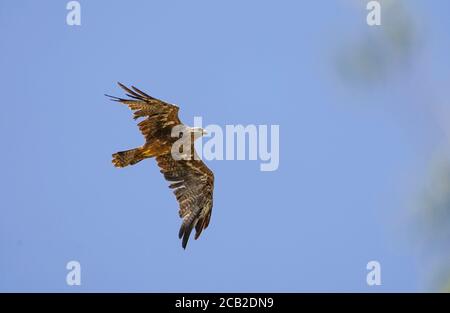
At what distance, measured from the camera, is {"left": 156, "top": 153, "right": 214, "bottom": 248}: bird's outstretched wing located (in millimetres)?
15289

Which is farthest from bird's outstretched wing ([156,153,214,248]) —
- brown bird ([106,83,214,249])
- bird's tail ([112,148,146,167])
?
bird's tail ([112,148,146,167])

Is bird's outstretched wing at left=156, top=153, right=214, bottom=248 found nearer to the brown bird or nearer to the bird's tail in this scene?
the brown bird

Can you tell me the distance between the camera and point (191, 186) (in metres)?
15.6

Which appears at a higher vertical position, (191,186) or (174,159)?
(174,159)

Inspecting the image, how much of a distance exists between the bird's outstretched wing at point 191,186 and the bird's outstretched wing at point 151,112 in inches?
40.6

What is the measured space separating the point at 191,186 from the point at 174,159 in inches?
28.8

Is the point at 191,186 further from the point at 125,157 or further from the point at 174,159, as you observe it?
the point at 125,157

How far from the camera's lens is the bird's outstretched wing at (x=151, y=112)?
45.9 feet

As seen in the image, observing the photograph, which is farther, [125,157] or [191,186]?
[191,186]

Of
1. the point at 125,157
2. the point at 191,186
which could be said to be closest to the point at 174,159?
the point at 191,186

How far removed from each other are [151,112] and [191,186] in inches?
85.7
